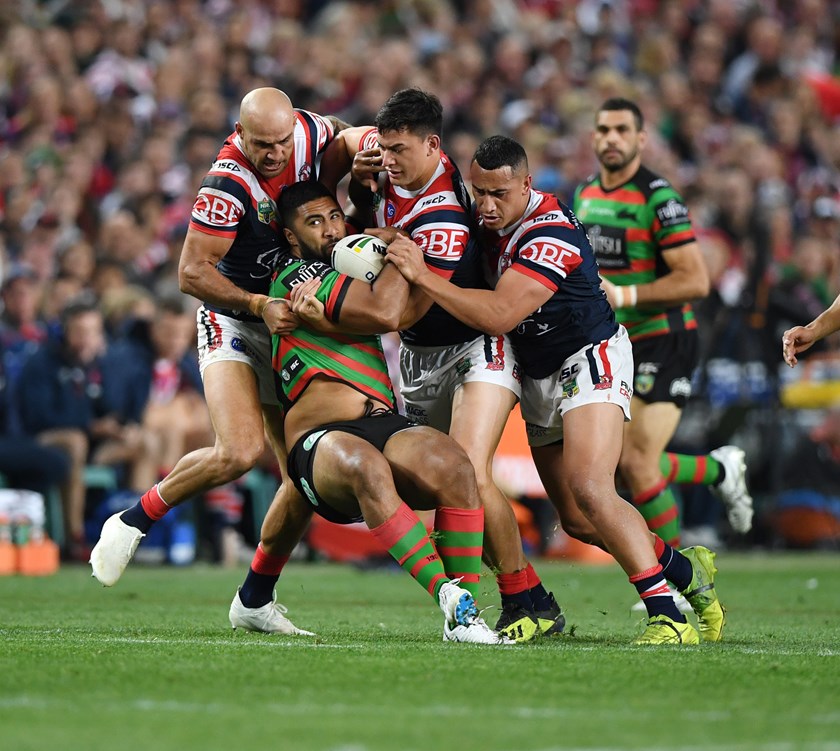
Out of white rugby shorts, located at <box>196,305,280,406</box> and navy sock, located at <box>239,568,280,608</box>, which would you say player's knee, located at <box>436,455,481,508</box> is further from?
white rugby shorts, located at <box>196,305,280,406</box>

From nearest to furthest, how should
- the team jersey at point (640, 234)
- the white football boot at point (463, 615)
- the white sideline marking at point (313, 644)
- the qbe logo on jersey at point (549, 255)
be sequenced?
the white sideline marking at point (313, 644) → the white football boot at point (463, 615) → the qbe logo on jersey at point (549, 255) → the team jersey at point (640, 234)

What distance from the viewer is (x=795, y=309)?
1597cm

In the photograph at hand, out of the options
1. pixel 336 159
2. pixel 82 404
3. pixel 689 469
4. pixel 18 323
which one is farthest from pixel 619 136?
pixel 18 323

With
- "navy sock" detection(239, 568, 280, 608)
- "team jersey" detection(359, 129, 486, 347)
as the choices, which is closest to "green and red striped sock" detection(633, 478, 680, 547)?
"team jersey" detection(359, 129, 486, 347)

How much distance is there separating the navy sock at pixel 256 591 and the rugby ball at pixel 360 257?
161 cm

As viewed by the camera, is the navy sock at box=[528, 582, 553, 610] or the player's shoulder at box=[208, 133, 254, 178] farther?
the player's shoulder at box=[208, 133, 254, 178]

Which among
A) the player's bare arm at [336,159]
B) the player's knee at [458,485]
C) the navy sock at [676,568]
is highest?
the player's bare arm at [336,159]

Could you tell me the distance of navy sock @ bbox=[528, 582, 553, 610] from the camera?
303 inches

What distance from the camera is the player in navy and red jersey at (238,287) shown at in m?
7.75

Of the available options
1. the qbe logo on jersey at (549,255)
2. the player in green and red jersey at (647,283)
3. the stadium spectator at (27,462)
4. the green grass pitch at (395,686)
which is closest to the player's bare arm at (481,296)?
the qbe logo on jersey at (549,255)

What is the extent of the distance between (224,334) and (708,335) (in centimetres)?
852

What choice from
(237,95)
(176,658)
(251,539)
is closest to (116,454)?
(251,539)

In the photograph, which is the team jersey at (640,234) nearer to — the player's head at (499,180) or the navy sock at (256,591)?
the player's head at (499,180)

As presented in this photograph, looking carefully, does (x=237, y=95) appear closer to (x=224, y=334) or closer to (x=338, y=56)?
(x=338, y=56)
